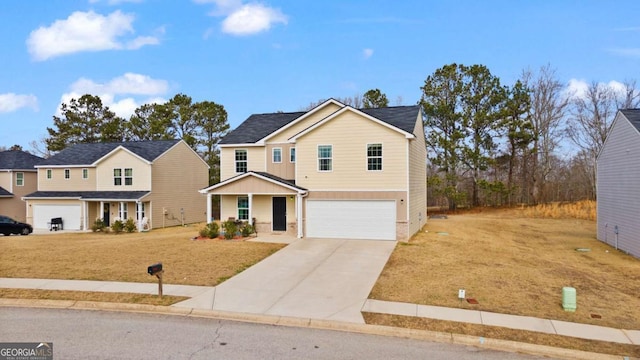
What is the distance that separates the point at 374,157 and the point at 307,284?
1009 centimetres

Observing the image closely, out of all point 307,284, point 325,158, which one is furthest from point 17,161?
point 307,284

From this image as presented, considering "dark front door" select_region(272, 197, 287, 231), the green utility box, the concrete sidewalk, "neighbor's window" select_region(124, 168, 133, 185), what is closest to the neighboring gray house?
the green utility box

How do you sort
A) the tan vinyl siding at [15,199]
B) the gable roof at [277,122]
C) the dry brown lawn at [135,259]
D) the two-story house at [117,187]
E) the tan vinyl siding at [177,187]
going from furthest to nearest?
the tan vinyl siding at [15,199] < the tan vinyl siding at [177,187] < the two-story house at [117,187] < the gable roof at [277,122] < the dry brown lawn at [135,259]

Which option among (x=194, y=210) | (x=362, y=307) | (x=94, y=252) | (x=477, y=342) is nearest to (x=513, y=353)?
(x=477, y=342)

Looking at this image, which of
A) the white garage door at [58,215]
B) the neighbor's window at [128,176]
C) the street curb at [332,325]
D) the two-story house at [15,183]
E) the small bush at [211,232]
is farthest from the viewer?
the two-story house at [15,183]

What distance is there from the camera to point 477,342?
8094 millimetres

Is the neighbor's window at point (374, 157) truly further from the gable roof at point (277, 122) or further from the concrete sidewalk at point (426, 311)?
the concrete sidewalk at point (426, 311)

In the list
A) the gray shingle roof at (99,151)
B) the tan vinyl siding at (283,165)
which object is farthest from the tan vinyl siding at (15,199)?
the tan vinyl siding at (283,165)

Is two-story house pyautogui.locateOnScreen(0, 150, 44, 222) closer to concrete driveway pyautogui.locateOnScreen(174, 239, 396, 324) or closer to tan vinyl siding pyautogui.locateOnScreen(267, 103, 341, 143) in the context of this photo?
tan vinyl siding pyautogui.locateOnScreen(267, 103, 341, 143)

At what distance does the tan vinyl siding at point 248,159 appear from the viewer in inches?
982

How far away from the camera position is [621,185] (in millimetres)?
19422

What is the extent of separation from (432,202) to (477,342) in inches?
1902

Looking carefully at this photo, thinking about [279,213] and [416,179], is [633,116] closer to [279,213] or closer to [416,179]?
[416,179]

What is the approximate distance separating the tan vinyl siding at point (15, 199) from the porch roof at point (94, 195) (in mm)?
4704
